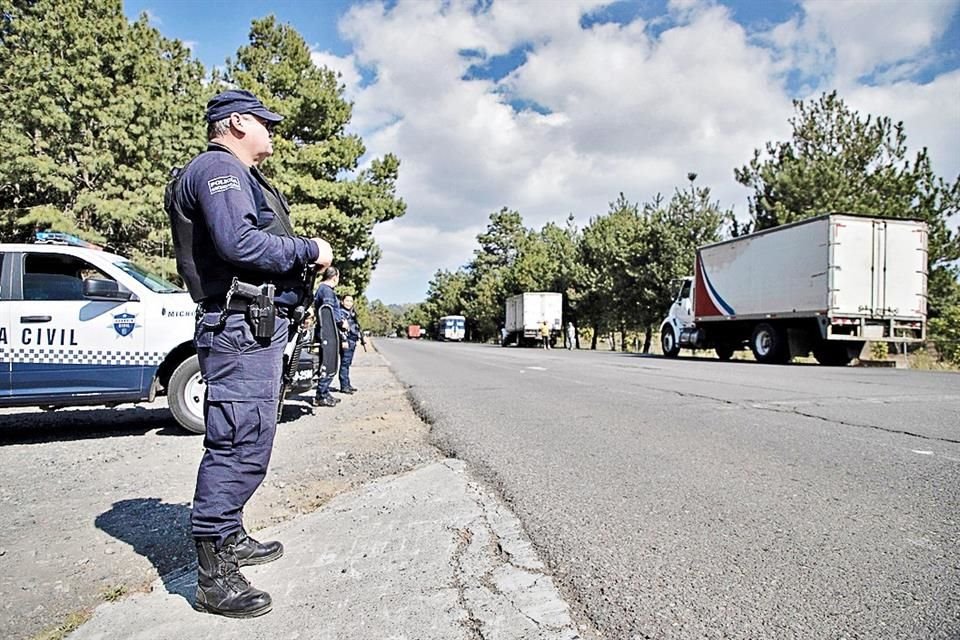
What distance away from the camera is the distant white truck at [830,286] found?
1608cm

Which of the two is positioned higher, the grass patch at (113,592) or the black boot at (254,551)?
the black boot at (254,551)

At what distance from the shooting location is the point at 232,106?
262 centimetres

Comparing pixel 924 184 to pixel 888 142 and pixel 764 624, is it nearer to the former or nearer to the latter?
pixel 888 142

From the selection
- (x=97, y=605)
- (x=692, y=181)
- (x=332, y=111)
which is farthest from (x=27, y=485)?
(x=692, y=181)

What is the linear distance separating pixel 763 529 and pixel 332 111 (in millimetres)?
23847

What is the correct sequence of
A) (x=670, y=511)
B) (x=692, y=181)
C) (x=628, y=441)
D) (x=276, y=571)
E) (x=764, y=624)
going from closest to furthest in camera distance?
(x=764, y=624) → (x=276, y=571) → (x=670, y=511) → (x=628, y=441) → (x=692, y=181)

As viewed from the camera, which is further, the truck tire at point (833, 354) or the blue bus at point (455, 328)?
the blue bus at point (455, 328)

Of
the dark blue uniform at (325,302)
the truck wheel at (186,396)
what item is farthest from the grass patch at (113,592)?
the dark blue uniform at (325,302)

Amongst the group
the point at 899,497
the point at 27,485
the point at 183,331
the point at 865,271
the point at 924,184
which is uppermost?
the point at 924,184

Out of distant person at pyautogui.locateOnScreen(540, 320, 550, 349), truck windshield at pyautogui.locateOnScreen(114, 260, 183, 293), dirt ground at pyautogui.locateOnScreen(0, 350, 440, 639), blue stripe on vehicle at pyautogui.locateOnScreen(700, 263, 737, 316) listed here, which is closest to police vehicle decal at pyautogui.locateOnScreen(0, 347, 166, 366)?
truck windshield at pyautogui.locateOnScreen(114, 260, 183, 293)

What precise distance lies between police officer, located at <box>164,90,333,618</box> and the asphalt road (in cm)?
133

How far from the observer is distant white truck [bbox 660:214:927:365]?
16078 millimetres

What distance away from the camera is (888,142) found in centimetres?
2516

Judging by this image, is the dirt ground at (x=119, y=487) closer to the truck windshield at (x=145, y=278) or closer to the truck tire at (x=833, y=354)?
the truck windshield at (x=145, y=278)
